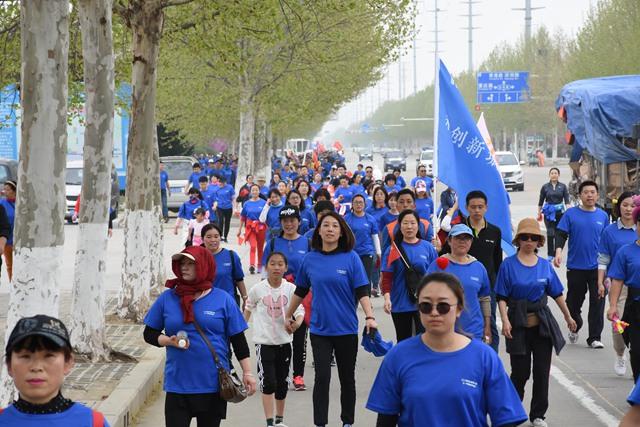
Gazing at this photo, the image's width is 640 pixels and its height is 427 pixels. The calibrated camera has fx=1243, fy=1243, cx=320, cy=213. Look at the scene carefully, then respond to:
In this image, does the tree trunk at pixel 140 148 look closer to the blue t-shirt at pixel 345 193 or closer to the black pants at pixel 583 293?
the black pants at pixel 583 293

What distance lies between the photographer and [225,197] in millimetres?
25547

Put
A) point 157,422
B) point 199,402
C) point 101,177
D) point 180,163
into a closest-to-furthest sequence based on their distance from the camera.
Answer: point 199,402 < point 157,422 < point 101,177 < point 180,163

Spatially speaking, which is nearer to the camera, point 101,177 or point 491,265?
point 491,265

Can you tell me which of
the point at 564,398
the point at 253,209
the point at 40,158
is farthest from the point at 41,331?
the point at 253,209

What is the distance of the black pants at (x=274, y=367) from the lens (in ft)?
29.1

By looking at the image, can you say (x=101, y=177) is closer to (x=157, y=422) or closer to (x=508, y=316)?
(x=157, y=422)

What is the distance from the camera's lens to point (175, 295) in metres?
6.92

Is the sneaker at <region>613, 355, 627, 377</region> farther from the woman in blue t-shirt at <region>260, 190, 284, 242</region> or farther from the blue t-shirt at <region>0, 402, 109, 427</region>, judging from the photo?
the blue t-shirt at <region>0, 402, 109, 427</region>

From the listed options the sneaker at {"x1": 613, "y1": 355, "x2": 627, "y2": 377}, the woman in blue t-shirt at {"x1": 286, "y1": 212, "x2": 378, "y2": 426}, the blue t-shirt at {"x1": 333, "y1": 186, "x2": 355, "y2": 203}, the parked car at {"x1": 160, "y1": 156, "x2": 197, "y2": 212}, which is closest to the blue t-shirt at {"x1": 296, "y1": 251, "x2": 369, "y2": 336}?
the woman in blue t-shirt at {"x1": 286, "y1": 212, "x2": 378, "y2": 426}

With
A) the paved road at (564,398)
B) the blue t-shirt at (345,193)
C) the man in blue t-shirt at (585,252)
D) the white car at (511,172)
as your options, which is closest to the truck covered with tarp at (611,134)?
the blue t-shirt at (345,193)

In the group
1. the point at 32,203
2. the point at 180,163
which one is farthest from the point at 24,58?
the point at 180,163

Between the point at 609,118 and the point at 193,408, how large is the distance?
57.4 feet

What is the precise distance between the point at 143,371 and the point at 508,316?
3434mm

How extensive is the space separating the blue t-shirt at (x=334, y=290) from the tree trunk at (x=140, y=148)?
231 inches
